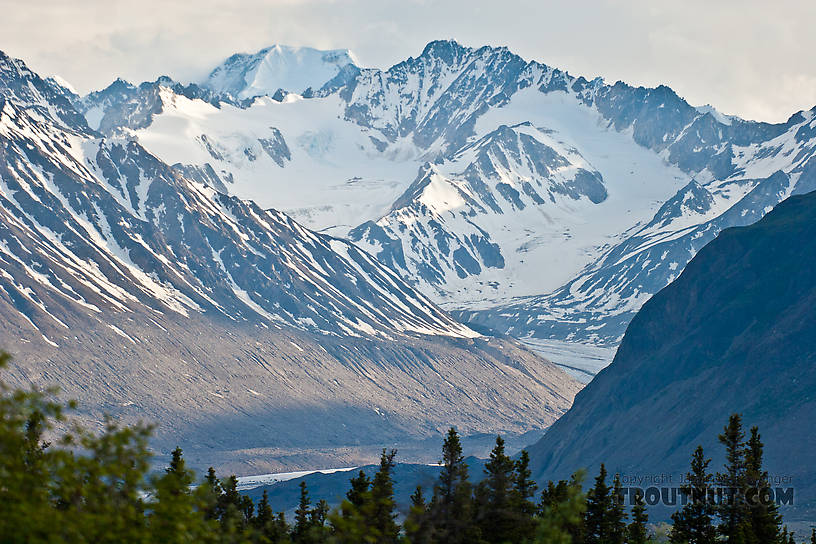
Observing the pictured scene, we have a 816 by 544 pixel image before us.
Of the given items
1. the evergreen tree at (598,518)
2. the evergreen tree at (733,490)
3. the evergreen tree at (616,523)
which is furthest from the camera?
the evergreen tree at (598,518)

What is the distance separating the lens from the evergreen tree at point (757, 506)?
241ft

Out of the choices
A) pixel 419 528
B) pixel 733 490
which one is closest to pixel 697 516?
pixel 733 490

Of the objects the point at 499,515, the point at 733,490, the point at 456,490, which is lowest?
the point at 499,515

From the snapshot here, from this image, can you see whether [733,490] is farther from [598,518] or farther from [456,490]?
[456,490]

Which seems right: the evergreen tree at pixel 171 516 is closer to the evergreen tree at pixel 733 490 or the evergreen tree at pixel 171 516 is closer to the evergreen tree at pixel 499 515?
the evergreen tree at pixel 499 515

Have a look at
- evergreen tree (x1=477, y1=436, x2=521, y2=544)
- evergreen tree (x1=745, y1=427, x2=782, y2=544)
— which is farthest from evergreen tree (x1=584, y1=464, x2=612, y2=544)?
evergreen tree (x1=745, y1=427, x2=782, y2=544)

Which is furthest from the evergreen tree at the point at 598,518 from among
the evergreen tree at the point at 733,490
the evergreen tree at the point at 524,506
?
the evergreen tree at the point at 733,490

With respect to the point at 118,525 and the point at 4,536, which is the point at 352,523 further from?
the point at 4,536

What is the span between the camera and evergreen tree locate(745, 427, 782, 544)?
241ft

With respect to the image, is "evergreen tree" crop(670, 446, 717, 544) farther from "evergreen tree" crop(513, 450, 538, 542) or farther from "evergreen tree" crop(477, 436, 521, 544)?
"evergreen tree" crop(477, 436, 521, 544)

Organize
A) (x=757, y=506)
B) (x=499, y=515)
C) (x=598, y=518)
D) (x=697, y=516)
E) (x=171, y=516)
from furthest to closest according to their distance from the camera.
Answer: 1. (x=697, y=516)
2. (x=598, y=518)
3. (x=757, y=506)
4. (x=499, y=515)
5. (x=171, y=516)

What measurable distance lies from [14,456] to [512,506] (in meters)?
37.8

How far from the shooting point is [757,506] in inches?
2945

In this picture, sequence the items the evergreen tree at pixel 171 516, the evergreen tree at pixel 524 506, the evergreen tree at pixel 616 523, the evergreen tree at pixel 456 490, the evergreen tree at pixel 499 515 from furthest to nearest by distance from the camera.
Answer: the evergreen tree at pixel 616 523 < the evergreen tree at pixel 524 506 < the evergreen tree at pixel 499 515 < the evergreen tree at pixel 456 490 < the evergreen tree at pixel 171 516
